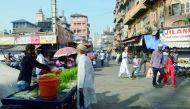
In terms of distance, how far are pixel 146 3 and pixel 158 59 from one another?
74.1ft

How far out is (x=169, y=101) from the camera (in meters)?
10.2

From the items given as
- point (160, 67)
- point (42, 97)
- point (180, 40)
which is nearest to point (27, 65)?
point (42, 97)

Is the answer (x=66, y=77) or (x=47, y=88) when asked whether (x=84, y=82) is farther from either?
(x=66, y=77)

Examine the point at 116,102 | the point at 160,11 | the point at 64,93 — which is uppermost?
the point at 160,11

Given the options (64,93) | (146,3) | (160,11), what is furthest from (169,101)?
(146,3)

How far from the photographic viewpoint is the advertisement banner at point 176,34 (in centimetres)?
2173

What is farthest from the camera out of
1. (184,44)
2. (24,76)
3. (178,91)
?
(184,44)

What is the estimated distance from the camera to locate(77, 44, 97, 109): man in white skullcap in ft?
22.9

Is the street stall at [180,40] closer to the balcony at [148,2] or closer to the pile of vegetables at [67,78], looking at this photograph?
the balcony at [148,2]

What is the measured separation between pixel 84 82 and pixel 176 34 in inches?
646

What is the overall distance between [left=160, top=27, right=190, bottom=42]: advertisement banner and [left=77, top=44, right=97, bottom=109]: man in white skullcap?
1577cm

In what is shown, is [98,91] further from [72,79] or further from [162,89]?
[72,79]

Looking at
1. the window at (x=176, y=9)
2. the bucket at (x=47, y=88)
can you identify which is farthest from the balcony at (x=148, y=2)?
the bucket at (x=47, y=88)

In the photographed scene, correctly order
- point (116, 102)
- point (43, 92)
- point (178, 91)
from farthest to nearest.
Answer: point (178, 91) < point (116, 102) < point (43, 92)
